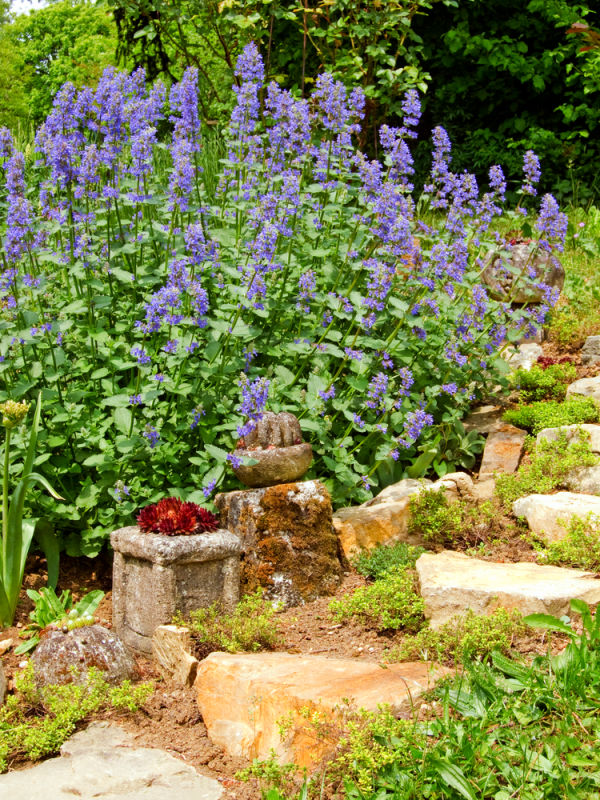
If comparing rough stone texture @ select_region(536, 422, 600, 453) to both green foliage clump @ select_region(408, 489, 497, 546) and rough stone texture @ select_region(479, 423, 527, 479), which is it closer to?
rough stone texture @ select_region(479, 423, 527, 479)

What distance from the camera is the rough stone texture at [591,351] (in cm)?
607

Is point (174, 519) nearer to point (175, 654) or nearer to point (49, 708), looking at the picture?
point (175, 654)

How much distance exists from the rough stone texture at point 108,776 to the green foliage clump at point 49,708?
0.20ft

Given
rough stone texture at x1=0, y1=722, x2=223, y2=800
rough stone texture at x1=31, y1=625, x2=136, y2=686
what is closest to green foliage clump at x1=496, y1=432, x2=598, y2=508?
rough stone texture at x1=31, y1=625, x2=136, y2=686

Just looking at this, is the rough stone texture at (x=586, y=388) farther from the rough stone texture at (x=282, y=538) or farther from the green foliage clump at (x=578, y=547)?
the rough stone texture at (x=282, y=538)

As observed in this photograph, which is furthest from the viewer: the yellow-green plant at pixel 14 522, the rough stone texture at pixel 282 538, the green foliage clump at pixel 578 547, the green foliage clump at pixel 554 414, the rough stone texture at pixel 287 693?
the green foliage clump at pixel 554 414

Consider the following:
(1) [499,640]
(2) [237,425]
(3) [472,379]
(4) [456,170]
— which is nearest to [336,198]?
(3) [472,379]

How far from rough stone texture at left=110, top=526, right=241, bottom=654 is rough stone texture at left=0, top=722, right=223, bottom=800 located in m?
0.64

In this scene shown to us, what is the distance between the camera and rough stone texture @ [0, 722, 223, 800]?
2629mm

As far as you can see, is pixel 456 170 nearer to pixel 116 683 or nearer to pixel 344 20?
pixel 344 20

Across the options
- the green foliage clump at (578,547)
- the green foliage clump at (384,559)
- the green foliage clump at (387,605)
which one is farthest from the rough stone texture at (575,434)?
the green foliage clump at (387,605)

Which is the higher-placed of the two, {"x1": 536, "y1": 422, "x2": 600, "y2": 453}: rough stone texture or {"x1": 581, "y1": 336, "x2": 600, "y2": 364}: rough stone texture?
{"x1": 581, "y1": 336, "x2": 600, "y2": 364}: rough stone texture

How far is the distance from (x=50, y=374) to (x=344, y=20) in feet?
14.2

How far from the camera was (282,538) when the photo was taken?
3.95 m
